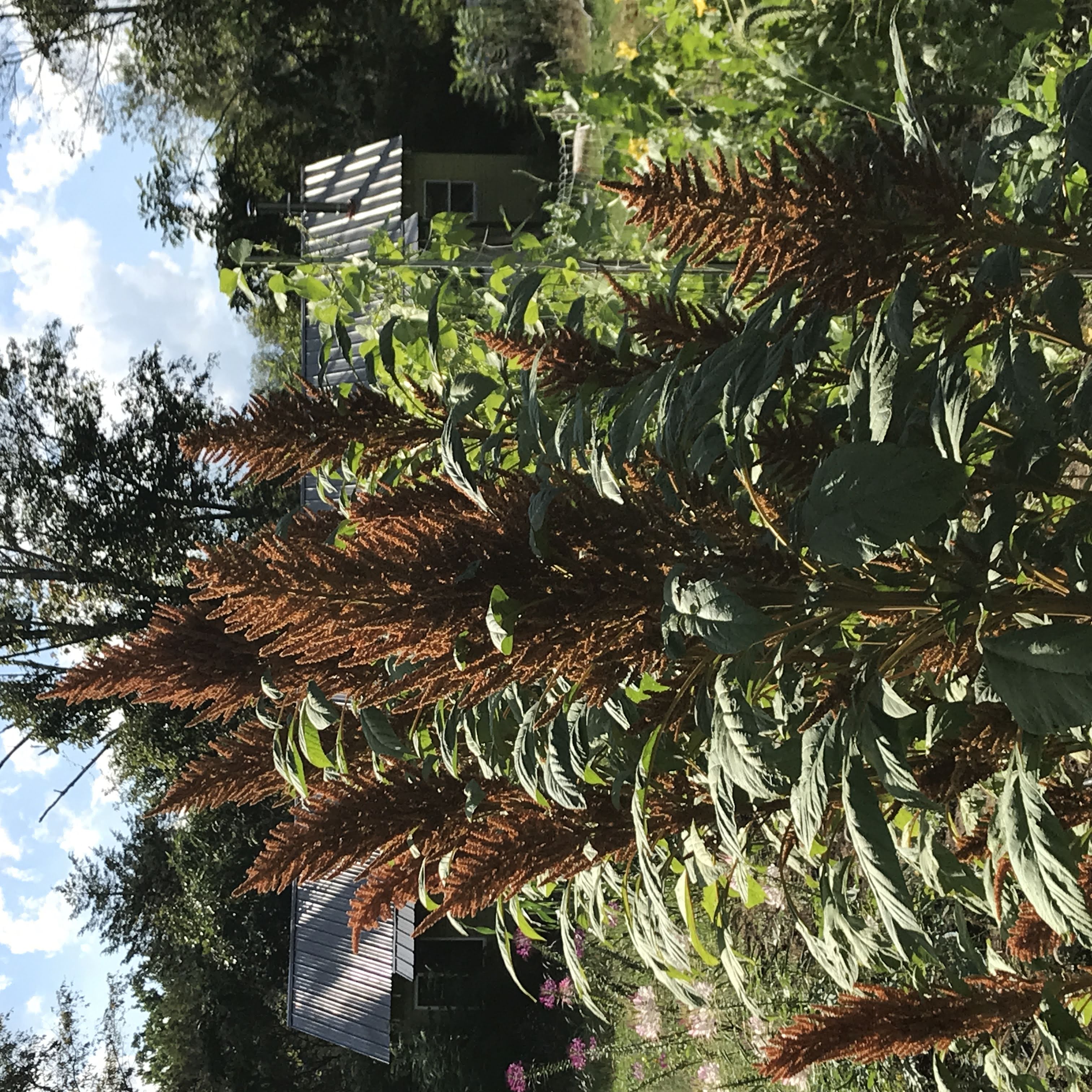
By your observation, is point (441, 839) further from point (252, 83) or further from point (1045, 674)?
point (252, 83)

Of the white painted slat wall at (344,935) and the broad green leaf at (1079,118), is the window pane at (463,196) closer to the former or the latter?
the white painted slat wall at (344,935)

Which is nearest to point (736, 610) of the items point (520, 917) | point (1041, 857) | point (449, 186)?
point (1041, 857)

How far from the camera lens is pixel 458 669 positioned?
1368 mm

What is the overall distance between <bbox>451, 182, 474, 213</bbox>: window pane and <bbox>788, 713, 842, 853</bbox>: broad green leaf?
10.1 m

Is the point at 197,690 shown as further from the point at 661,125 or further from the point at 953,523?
the point at 661,125

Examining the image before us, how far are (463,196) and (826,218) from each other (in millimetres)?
10050

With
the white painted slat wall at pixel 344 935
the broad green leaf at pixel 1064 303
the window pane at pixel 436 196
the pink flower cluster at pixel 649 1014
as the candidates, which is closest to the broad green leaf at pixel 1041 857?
the broad green leaf at pixel 1064 303

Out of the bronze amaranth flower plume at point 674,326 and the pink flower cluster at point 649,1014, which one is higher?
the bronze amaranth flower plume at point 674,326

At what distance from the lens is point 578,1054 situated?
24.6 feet

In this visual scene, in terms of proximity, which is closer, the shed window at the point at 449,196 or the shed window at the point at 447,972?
the shed window at the point at 447,972

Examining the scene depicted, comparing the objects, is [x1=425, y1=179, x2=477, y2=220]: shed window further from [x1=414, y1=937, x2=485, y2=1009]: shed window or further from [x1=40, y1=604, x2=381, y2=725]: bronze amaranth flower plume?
[x1=40, y1=604, x2=381, y2=725]: bronze amaranth flower plume

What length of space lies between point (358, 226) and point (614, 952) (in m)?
6.40

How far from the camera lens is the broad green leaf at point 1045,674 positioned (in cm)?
90

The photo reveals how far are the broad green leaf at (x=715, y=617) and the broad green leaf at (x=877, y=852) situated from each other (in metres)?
0.22
